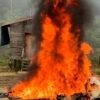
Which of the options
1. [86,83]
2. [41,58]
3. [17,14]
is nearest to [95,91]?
[86,83]

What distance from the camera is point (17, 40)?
25.4 meters

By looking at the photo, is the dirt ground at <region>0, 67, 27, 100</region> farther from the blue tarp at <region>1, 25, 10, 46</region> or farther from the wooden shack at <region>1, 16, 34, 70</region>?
the blue tarp at <region>1, 25, 10, 46</region>

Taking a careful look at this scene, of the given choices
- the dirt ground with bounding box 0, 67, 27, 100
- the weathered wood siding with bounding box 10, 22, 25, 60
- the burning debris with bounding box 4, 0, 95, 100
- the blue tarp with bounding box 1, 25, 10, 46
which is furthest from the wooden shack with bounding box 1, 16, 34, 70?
the burning debris with bounding box 4, 0, 95, 100

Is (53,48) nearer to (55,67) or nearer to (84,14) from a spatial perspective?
(55,67)

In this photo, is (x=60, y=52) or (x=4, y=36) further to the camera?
(x=4, y=36)

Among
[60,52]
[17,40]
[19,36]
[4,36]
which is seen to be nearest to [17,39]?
[17,40]

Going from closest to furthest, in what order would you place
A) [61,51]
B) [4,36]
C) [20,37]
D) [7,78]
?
[61,51]
[7,78]
[20,37]
[4,36]

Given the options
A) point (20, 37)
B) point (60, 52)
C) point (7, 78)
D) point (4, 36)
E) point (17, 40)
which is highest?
point (4, 36)

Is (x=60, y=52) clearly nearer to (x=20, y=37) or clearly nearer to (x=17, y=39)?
(x=20, y=37)

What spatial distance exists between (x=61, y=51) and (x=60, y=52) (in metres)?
0.06

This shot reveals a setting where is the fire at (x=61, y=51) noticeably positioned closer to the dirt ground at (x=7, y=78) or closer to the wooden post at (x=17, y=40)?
the dirt ground at (x=7, y=78)

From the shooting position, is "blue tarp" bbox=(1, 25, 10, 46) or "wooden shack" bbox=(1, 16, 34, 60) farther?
"blue tarp" bbox=(1, 25, 10, 46)

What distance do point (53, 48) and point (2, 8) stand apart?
42.6 m

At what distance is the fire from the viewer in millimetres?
13680
